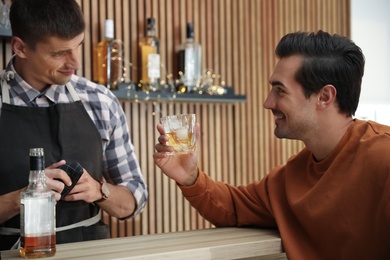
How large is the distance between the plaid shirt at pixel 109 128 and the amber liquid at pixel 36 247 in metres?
0.81

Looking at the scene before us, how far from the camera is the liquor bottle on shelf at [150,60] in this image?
2984 mm

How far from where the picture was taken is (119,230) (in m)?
3.03

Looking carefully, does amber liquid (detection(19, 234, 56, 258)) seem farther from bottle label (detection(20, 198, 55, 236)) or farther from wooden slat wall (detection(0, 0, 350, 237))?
wooden slat wall (detection(0, 0, 350, 237))

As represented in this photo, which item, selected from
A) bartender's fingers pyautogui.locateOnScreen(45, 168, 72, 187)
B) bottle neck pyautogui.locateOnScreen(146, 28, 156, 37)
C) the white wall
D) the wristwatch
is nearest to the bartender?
the wristwatch

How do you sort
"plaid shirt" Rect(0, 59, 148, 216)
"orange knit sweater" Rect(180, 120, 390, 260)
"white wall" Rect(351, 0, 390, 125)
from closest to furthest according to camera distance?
1. "orange knit sweater" Rect(180, 120, 390, 260)
2. "plaid shirt" Rect(0, 59, 148, 216)
3. "white wall" Rect(351, 0, 390, 125)

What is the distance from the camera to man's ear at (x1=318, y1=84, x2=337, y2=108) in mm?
1828

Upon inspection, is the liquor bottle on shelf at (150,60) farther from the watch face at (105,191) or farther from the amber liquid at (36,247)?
the amber liquid at (36,247)

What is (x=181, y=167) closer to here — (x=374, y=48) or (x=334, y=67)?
(x=334, y=67)

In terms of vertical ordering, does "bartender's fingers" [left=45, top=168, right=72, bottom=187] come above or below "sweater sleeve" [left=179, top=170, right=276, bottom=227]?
above

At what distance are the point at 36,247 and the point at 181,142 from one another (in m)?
0.53

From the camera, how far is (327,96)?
6.02 ft

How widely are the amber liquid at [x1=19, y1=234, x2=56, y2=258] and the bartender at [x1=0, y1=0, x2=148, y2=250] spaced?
46 centimetres

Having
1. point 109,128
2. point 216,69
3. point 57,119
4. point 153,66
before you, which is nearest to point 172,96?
point 153,66

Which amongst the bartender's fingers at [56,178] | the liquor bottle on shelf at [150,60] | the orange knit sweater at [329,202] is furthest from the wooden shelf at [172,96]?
the bartender's fingers at [56,178]
